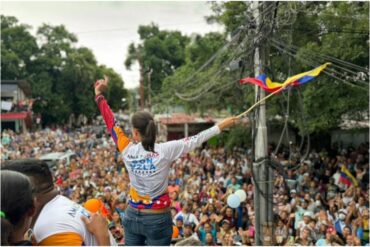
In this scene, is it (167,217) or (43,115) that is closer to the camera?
(167,217)

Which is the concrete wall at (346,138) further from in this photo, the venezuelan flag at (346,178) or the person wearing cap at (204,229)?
the person wearing cap at (204,229)

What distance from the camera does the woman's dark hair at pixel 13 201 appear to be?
1660mm

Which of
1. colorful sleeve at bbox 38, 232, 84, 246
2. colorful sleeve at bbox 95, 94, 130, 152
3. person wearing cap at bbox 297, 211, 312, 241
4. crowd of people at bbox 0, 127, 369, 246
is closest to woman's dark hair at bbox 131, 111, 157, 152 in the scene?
colorful sleeve at bbox 95, 94, 130, 152

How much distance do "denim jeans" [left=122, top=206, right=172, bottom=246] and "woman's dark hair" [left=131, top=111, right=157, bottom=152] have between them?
1.51 feet

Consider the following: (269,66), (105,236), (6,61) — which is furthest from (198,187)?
(6,61)

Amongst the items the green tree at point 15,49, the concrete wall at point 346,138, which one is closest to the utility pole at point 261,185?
the concrete wall at point 346,138

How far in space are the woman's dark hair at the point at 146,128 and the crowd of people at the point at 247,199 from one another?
1.37 meters

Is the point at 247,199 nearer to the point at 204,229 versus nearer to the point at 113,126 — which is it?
the point at 204,229

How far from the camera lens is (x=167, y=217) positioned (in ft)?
10.2

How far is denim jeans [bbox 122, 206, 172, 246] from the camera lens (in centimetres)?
305

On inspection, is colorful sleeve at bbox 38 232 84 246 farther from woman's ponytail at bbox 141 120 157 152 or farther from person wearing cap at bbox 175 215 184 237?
person wearing cap at bbox 175 215 184 237

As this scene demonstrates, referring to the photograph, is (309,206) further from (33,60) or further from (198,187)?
(33,60)

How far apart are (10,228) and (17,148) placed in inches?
793

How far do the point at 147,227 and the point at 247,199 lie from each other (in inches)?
265
